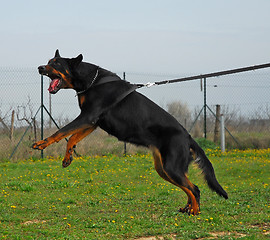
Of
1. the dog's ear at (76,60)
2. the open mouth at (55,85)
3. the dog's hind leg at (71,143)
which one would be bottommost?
the dog's hind leg at (71,143)

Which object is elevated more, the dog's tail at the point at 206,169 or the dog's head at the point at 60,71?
the dog's head at the point at 60,71

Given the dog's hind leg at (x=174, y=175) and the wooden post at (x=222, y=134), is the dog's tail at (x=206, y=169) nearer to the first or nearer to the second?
the dog's hind leg at (x=174, y=175)

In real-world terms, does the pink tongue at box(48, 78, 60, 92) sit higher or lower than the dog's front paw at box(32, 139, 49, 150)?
higher

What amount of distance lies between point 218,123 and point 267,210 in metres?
9.90

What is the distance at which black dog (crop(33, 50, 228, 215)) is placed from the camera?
462 centimetres

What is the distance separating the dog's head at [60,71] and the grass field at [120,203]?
5.91ft

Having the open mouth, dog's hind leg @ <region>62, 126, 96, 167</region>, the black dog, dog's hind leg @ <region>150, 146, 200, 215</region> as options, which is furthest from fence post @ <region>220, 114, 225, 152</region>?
the open mouth

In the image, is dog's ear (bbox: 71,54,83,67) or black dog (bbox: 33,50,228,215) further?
dog's ear (bbox: 71,54,83,67)

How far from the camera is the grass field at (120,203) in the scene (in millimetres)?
5199

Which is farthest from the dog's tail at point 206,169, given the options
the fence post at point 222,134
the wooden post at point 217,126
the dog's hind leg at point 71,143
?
the wooden post at point 217,126

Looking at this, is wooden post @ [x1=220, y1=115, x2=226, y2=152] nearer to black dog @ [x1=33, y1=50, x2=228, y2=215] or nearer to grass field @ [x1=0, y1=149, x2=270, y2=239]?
grass field @ [x1=0, y1=149, x2=270, y2=239]

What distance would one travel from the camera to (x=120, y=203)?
7.36 meters

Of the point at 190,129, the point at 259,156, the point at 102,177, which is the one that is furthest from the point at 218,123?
the point at 102,177

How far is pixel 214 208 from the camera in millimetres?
6555
